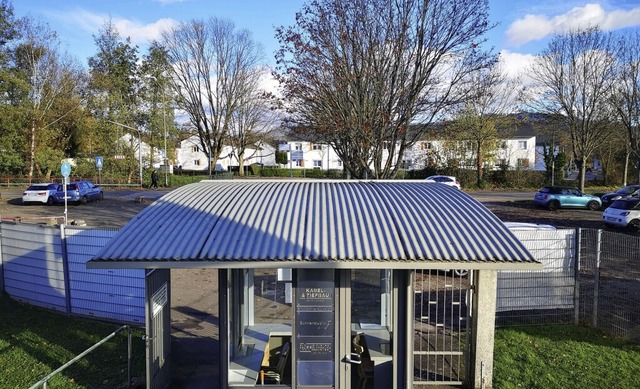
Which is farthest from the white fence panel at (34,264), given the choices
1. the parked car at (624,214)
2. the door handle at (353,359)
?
the parked car at (624,214)

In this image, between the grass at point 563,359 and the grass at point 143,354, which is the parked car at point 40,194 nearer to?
the grass at point 143,354

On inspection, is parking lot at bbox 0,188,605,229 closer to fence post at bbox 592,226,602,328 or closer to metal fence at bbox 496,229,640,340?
metal fence at bbox 496,229,640,340

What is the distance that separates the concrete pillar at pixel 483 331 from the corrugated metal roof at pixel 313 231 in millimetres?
1144

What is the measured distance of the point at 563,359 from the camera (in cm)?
815

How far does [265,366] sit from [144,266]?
9.10ft

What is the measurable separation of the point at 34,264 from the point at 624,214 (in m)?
23.0

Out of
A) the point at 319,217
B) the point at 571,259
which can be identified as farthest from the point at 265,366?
the point at 571,259

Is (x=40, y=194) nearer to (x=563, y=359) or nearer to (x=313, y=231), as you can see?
→ (x=313, y=231)

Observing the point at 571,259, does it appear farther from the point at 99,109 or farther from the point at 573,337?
the point at 99,109

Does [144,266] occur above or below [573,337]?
above

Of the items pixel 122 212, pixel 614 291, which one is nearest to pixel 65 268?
pixel 614 291

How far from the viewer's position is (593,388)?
23.2 ft

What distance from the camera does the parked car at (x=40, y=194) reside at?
29.8 metres

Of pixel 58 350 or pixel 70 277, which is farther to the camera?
pixel 70 277
